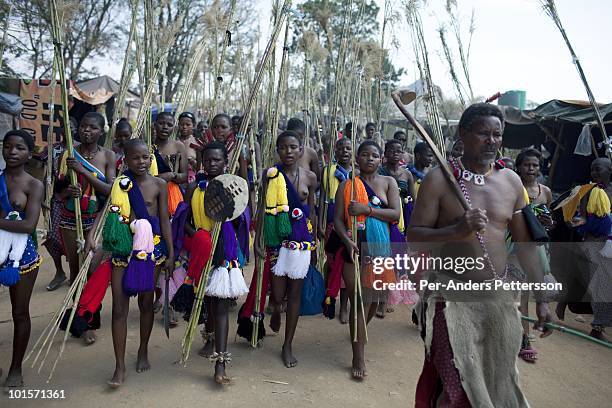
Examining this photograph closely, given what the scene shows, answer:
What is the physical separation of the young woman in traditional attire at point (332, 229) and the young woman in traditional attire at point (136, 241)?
121 centimetres

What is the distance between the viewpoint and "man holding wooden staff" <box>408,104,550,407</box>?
196 cm

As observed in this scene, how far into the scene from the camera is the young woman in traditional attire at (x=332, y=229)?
3.63 metres

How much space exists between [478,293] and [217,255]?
65.3 inches

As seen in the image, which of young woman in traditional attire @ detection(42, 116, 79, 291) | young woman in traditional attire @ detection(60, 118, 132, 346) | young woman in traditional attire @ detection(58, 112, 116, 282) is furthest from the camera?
young woman in traditional attire @ detection(42, 116, 79, 291)

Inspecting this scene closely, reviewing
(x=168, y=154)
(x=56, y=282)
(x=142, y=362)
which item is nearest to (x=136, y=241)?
(x=142, y=362)

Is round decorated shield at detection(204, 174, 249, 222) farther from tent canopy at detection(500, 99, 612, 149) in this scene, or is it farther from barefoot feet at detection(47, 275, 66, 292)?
tent canopy at detection(500, 99, 612, 149)

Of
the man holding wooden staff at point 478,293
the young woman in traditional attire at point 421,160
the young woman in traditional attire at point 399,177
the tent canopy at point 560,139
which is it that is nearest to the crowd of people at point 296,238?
the man holding wooden staff at point 478,293

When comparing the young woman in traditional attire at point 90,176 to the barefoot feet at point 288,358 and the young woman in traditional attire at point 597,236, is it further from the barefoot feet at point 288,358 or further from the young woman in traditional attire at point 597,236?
the young woman in traditional attire at point 597,236

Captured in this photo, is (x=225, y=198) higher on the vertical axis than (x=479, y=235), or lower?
higher

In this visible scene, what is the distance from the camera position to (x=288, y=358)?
3.36 metres

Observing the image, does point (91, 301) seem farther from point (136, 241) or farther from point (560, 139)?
point (560, 139)

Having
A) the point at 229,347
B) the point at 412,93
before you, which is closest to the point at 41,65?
the point at 229,347

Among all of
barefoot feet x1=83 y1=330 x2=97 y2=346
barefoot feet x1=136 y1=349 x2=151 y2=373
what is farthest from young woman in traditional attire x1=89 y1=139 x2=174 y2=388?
barefoot feet x1=83 y1=330 x2=97 y2=346

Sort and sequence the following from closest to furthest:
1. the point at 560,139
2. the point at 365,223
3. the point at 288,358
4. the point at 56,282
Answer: the point at 288,358
the point at 365,223
the point at 56,282
the point at 560,139
